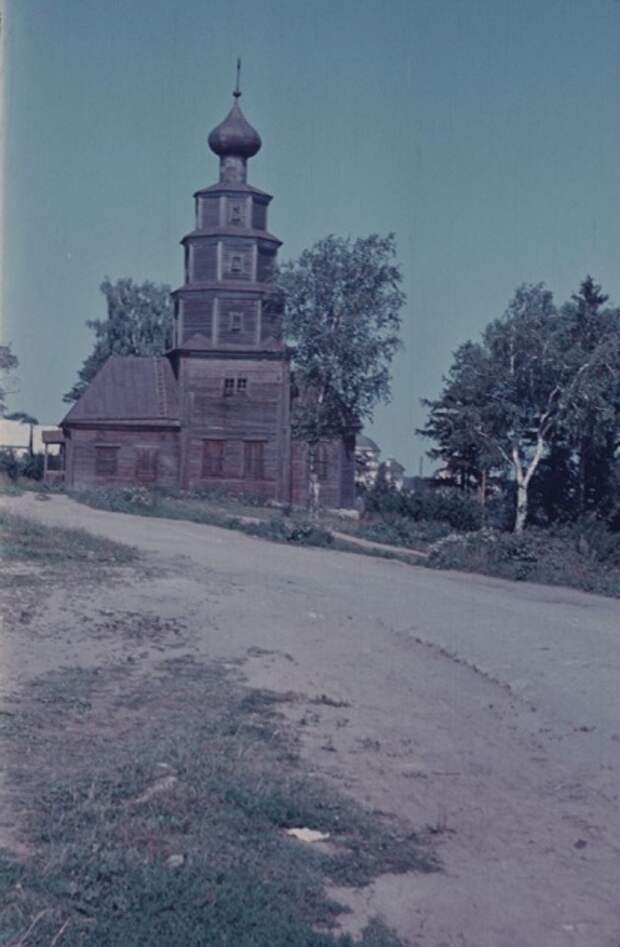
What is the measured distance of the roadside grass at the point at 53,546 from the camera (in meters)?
19.1

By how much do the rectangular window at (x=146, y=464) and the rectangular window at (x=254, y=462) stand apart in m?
3.74

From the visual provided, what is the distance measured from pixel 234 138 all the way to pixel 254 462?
537 inches

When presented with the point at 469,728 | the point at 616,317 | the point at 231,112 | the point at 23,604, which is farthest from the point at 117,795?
the point at 231,112

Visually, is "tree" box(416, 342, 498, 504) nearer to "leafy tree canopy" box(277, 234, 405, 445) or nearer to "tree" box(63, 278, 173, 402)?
"leafy tree canopy" box(277, 234, 405, 445)

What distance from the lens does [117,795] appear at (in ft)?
25.0

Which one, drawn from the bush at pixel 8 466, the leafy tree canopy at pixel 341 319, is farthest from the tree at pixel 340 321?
the bush at pixel 8 466

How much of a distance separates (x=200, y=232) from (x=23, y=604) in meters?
38.7

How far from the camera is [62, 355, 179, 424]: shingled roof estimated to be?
51.1 metres

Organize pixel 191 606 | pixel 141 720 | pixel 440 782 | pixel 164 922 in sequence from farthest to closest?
1. pixel 191 606
2. pixel 141 720
3. pixel 440 782
4. pixel 164 922

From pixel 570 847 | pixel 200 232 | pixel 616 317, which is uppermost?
pixel 200 232

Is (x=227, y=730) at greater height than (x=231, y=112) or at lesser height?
lesser

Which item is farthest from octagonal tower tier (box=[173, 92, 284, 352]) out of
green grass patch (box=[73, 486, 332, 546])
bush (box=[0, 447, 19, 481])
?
bush (box=[0, 447, 19, 481])

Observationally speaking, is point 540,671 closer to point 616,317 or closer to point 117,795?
point 117,795

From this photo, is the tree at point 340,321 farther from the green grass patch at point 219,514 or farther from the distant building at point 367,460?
the distant building at point 367,460
